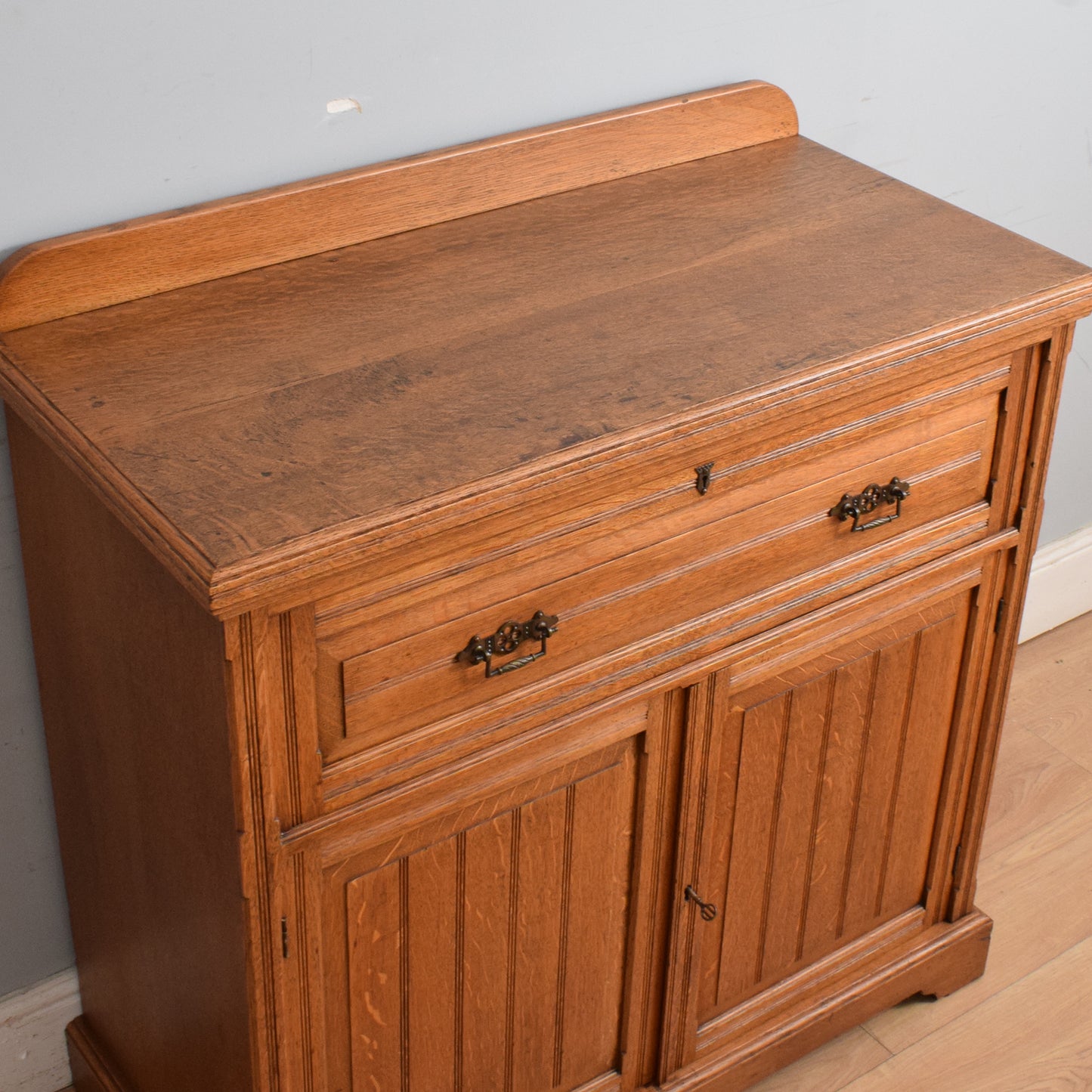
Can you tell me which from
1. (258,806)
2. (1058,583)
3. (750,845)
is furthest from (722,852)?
(1058,583)

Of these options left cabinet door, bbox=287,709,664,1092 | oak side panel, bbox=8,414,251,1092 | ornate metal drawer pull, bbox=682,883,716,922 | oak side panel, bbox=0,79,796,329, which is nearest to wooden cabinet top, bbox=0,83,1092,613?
oak side panel, bbox=0,79,796,329

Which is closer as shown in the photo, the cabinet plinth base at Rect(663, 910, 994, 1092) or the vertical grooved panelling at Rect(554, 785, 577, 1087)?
the vertical grooved panelling at Rect(554, 785, 577, 1087)

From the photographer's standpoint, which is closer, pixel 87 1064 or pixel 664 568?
pixel 664 568

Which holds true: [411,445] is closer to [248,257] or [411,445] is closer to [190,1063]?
[248,257]

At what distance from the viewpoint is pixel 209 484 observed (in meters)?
1.25

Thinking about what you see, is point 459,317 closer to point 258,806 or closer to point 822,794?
point 258,806

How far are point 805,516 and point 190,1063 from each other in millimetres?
872

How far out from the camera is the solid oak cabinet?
1315 mm

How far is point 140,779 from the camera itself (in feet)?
5.07

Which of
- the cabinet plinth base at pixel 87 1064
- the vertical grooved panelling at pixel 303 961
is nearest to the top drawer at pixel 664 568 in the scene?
the vertical grooved panelling at pixel 303 961

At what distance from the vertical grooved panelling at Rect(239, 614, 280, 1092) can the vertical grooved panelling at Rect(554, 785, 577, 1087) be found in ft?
1.12

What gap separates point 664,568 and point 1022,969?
43.7 inches

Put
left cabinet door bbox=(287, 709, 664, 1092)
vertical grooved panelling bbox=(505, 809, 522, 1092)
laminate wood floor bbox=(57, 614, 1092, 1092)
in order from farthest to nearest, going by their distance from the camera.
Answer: laminate wood floor bbox=(57, 614, 1092, 1092) < vertical grooved panelling bbox=(505, 809, 522, 1092) < left cabinet door bbox=(287, 709, 664, 1092)

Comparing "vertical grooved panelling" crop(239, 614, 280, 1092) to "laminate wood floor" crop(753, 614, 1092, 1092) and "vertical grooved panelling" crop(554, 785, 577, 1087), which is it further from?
"laminate wood floor" crop(753, 614, 1092, 1092)
